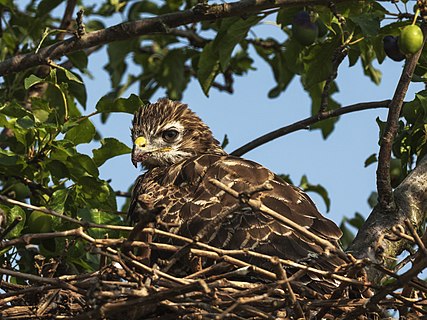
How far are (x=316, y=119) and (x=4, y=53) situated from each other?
116 inches

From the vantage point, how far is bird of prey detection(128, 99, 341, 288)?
296 inches

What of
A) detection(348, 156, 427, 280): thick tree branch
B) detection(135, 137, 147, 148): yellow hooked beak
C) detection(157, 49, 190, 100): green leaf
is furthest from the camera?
detection(157, 49, 190, 100): green leaf

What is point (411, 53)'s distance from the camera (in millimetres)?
7637

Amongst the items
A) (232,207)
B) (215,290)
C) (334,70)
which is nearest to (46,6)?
(334,70)

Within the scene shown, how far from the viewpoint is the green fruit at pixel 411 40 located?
761 centimetres

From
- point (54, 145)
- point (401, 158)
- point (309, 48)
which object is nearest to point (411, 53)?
point (401, 158)

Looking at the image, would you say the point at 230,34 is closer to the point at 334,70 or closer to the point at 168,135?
the point at 334,70

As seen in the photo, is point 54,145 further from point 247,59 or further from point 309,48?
point 247,59

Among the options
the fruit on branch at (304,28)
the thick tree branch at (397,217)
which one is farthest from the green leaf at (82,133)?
the thick tree branch at (397,217)

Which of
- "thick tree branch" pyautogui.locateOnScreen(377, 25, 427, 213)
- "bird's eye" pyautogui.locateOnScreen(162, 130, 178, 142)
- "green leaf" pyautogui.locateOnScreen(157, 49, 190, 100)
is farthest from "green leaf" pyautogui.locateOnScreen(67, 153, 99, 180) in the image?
"green leaf" pyautogui.locateOnScreen(157, 49, 190, 100)

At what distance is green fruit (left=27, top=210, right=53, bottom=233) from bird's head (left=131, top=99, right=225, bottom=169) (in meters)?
1.50

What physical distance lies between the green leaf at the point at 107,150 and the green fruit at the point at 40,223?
2.47ft

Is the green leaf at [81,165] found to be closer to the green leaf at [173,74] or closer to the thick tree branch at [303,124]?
the thick tree branch at [303,124]

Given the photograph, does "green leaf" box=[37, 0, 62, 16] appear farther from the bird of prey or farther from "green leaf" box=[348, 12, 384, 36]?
"green leaf" box=[348, 12, 384, 36]
